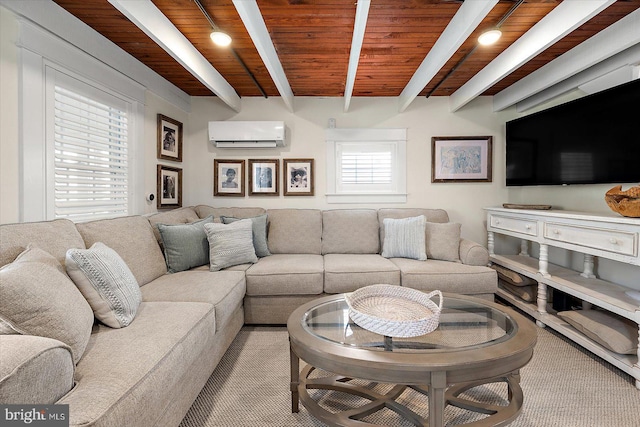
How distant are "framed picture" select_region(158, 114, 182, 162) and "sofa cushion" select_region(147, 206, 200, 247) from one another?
2.11 ft

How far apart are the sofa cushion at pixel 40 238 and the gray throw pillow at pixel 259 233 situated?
55.9 inches

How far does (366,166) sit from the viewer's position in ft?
12.4

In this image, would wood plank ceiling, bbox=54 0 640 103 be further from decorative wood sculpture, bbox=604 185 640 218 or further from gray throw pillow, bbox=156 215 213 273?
gray throw pillow, bbox=156 215 213 273

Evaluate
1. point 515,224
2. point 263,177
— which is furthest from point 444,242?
point 263,177

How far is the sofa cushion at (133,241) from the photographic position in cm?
199

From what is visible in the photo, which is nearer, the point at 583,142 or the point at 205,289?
the point at 205,289

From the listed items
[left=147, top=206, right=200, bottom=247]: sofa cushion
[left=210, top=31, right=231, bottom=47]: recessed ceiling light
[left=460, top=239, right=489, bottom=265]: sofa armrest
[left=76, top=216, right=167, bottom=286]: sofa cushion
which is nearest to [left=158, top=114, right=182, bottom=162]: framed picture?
[left=147, top=206, right=200, bottom=247]: sofa cushion

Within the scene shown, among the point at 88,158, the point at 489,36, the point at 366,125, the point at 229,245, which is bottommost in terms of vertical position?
the point at 229,245

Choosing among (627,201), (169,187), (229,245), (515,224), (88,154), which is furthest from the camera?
(169,187)

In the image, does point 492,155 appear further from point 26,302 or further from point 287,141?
point 26,302

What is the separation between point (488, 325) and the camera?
155cm

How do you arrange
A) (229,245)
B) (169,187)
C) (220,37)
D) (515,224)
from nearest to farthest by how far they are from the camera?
(220,37) → (229,245) → (515,224) → (169,187)

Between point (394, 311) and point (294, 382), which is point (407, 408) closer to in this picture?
point (394, 311)

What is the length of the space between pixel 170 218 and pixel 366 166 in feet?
7.20
